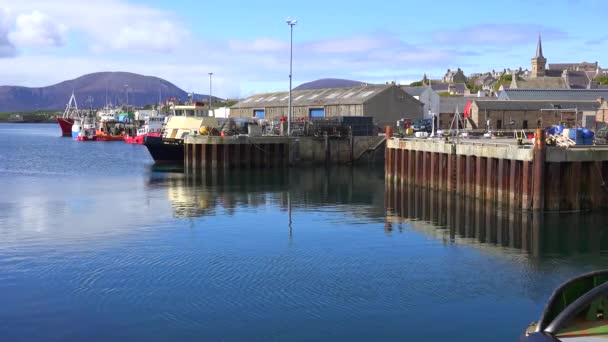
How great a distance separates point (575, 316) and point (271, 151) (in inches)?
1945

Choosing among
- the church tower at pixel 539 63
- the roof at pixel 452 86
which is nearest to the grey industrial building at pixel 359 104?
the roof at pixel 452 86

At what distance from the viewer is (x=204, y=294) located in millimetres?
18875

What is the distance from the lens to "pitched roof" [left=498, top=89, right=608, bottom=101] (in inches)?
3844

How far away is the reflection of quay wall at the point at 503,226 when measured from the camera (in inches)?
1038

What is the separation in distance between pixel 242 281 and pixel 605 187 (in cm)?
1969

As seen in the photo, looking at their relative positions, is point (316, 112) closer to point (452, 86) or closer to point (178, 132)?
point (178, 132)

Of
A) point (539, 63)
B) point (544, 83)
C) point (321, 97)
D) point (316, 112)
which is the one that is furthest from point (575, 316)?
point (539, 63)

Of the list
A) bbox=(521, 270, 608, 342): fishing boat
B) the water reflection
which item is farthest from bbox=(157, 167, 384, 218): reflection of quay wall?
bbox=(521, 270, 608, 342): fishing boat

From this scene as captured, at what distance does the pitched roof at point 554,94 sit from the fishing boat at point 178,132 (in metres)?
48.1

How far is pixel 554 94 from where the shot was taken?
321 feet

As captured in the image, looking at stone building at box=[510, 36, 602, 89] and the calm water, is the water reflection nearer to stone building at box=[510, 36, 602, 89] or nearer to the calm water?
the calm water

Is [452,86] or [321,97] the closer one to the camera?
[321,97]

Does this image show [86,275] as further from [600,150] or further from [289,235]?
[600,150]

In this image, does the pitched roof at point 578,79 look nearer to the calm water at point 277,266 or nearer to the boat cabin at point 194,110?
the boat cabin at point 194,110
